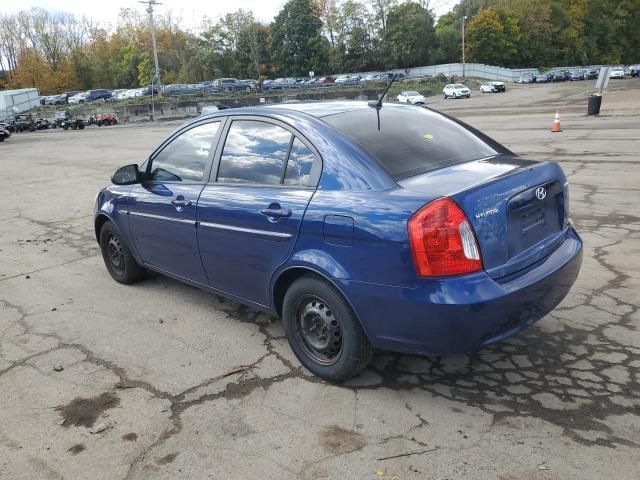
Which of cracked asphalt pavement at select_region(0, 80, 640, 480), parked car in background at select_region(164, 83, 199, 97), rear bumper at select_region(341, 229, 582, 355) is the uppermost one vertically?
parked car in background at select_region(164, 83, 199, 97)

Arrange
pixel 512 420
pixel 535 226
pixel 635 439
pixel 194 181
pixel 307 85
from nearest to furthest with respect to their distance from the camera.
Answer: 1. pixel 635 439
2. pixel 512 420
3. pixel 535 226
4. pixel 194 181
5. pixel 307 85

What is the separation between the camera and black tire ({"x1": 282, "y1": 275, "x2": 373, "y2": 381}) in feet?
9.97

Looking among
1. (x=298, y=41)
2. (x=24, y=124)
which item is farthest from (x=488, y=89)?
(x=24, y=124)

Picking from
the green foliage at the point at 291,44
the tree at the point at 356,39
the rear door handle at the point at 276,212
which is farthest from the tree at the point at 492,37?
the rear door handle at the point at 276,212

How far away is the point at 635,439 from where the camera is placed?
2590mm

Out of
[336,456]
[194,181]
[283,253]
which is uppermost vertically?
[194,181]

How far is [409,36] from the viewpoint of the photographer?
85.0m

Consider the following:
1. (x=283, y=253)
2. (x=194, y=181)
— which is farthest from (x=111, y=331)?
(x=283, y=253)

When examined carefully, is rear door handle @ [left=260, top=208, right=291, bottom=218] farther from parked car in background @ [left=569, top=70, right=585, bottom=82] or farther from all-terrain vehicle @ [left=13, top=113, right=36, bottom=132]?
parked car in background @ [left=569, top=70, right=585, bottom=82]

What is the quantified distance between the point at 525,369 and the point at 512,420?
58 cm

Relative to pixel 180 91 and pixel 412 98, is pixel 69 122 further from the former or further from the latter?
pixel 412 98

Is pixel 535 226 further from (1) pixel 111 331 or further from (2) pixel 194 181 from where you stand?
(1) pixel 111 331

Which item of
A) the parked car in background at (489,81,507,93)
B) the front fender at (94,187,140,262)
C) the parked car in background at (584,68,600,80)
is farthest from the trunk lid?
the parked car in background at (584,68,600,80)

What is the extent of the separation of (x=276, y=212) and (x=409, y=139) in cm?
102
